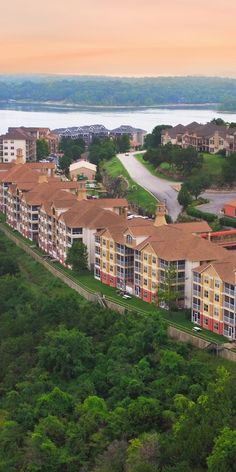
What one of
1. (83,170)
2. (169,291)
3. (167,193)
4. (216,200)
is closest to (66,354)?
(169,291)

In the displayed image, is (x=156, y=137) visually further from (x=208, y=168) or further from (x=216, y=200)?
(x=216, y=200)

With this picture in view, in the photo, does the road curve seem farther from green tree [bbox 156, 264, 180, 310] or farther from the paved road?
green tree [bbox 156, 264, 180, 310]

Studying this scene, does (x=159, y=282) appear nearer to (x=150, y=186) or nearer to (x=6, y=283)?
(x=6, y=283)

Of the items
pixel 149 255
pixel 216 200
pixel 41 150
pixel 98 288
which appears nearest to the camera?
pixel 149 255

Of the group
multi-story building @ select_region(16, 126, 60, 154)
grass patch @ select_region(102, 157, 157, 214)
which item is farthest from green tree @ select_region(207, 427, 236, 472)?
multi-story building @ select_region(16, 126, 60, 154)

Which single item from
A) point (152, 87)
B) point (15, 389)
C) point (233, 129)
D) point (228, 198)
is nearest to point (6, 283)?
point (15, 389)


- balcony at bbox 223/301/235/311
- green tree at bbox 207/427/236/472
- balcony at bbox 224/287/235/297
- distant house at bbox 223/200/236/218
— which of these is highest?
distant house at bbox 223/200/236/218

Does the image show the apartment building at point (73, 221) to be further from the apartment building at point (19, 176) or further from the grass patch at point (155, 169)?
the grass patch at point (155, 169)
